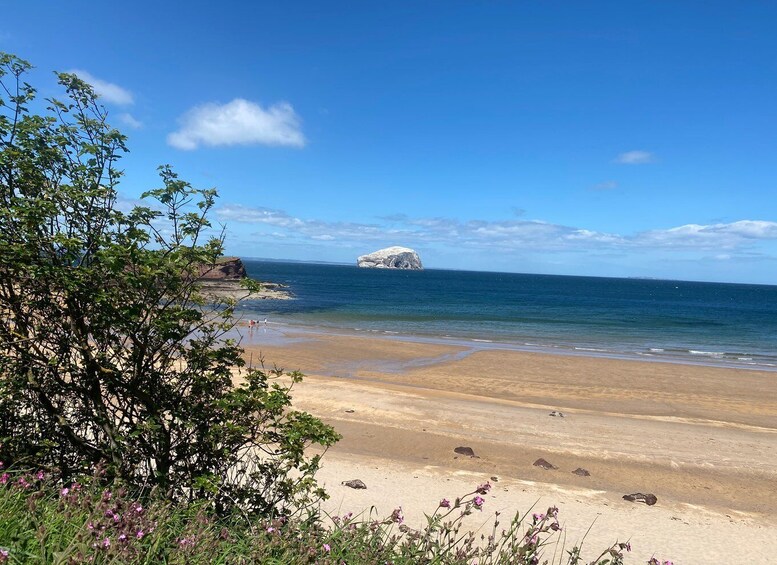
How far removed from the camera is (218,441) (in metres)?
3.79

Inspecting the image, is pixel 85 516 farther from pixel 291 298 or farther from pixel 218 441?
pixel 291 298

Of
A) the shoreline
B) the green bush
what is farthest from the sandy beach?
the shoreline

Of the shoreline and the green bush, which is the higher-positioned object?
the green bush

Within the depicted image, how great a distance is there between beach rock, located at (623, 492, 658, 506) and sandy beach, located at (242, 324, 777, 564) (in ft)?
0.59

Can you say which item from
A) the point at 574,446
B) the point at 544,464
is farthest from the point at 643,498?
the point at 574,446

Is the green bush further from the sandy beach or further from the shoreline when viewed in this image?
the shoreline

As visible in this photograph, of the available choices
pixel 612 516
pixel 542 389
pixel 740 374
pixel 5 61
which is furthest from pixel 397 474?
pixel 740 374

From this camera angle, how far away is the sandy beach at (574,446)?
7.33m

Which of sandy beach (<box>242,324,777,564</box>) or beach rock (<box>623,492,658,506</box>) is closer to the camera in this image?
sandy beach (<box>242,324,777,564</box>)

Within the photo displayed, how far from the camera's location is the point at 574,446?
11.3m

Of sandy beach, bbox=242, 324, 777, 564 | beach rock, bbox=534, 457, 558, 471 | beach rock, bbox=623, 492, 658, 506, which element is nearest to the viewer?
sandy beach, bbox=242, 324, 777, 564

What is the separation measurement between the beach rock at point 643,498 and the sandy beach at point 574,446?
7.1 inches

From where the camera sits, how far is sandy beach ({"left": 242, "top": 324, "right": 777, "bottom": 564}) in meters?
7.33

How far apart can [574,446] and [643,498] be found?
2.95 meters
